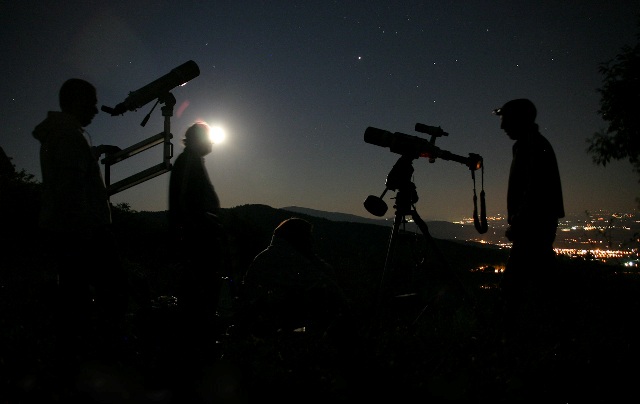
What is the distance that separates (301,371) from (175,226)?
1626 millimetres

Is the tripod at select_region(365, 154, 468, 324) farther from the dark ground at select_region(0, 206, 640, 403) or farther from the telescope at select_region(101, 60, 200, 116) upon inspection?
the telescope at select_region(101, 60, 200, 116)

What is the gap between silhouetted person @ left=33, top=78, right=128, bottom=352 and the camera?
289 cm

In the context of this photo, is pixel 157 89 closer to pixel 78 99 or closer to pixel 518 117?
pixel 78 99

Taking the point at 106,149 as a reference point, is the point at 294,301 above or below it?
below

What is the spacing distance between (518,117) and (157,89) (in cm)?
396

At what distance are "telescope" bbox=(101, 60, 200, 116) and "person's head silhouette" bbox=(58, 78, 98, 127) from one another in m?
1.61

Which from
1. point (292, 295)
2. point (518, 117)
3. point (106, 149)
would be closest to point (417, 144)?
point (518, 117)

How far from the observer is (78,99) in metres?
3.22

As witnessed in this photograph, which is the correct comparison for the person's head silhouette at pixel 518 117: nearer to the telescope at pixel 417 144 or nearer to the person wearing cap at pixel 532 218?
the person wearing cap at pixel 532 218

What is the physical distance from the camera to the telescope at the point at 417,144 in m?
4.37

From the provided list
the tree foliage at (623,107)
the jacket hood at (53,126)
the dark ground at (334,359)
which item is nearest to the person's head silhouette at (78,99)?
the jacket hood at (53,126)

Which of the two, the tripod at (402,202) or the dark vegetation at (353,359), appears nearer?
the dark vegetation at (353,359)

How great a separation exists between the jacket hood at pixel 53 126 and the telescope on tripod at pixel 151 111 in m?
1.16

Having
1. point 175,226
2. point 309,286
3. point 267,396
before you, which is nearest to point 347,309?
point 309,286
